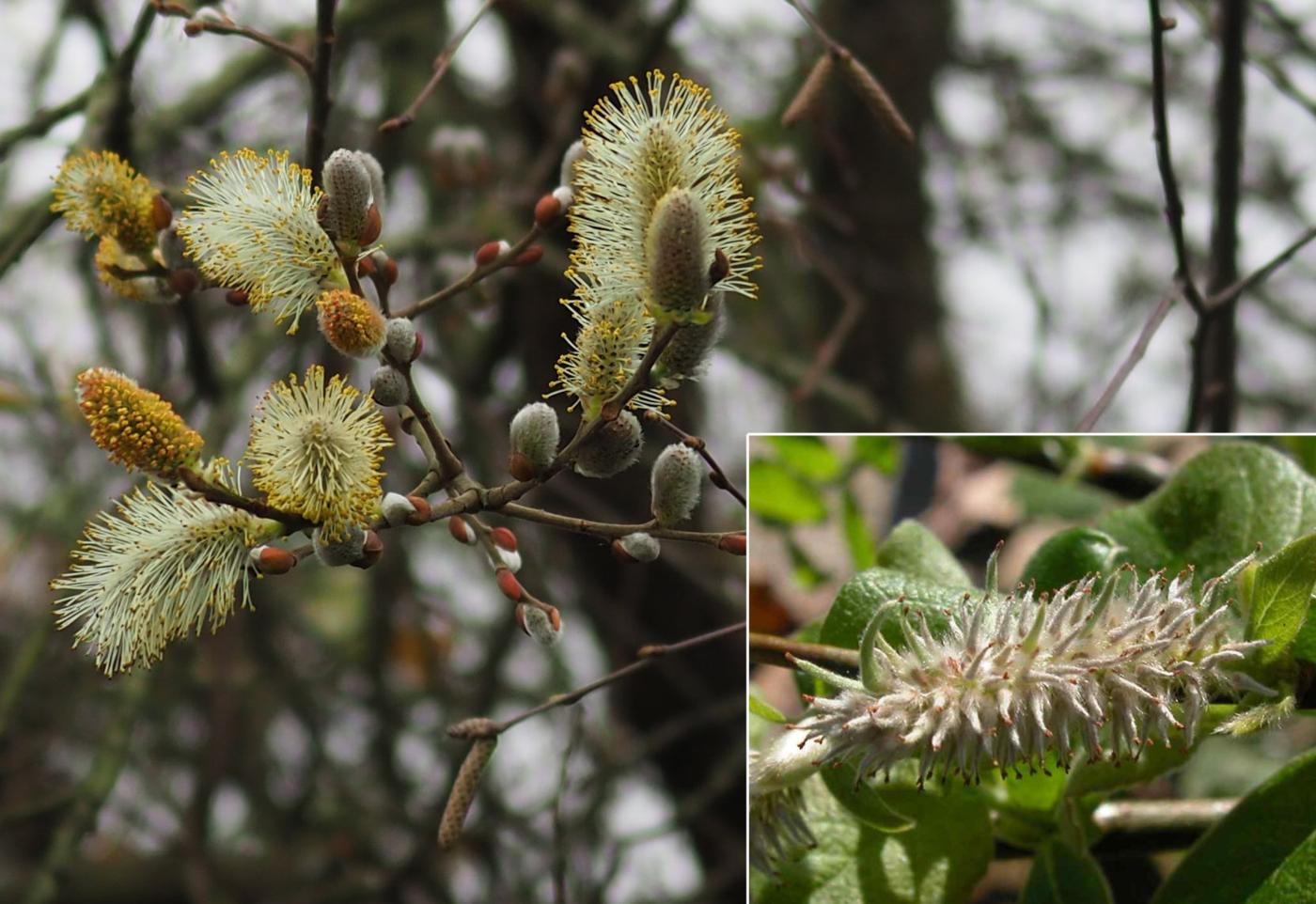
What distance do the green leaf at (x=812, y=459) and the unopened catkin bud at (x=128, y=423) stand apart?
0.90m

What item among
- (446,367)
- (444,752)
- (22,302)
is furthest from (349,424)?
(22,302)

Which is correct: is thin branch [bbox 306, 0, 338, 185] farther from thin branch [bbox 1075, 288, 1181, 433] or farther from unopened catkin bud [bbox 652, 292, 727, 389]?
thin branch [bbox 1075, 288, 1181, 433]

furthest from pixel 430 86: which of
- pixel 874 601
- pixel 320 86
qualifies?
pixel 874 601

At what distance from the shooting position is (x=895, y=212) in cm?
350

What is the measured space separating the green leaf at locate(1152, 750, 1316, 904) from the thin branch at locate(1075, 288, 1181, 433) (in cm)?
36

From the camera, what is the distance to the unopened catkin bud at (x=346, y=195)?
90 centimetres

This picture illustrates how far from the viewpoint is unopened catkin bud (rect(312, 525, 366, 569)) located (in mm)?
837

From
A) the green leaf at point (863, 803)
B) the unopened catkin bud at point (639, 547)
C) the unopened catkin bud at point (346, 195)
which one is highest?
the unopened catkin bud at point (346, 195)

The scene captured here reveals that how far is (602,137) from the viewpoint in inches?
38.7

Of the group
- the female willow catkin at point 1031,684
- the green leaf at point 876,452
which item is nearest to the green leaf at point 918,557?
the female willow catkin at point 1031,684

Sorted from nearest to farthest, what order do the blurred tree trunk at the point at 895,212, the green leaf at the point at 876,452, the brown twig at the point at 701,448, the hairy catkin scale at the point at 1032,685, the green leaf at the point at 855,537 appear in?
the hairy catkin scale at the point at 1032,685 < the brown twig at the point at 701,448 < the green leaf at the point at 855,537 < the green leaf at the point at 876,452 < the blurred tree trunk at the point at 895,212

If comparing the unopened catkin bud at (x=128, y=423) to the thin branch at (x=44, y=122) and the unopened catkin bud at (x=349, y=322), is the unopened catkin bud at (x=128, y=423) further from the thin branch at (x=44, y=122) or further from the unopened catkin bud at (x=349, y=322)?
the thin branch at (x=44, y=122)

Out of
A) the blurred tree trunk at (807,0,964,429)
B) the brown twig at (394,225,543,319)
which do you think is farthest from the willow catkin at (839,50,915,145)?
the blurred tree trunk at (807,0,964,429)

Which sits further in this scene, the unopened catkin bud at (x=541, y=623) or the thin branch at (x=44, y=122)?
the thin branch at (x=44, y=122)
